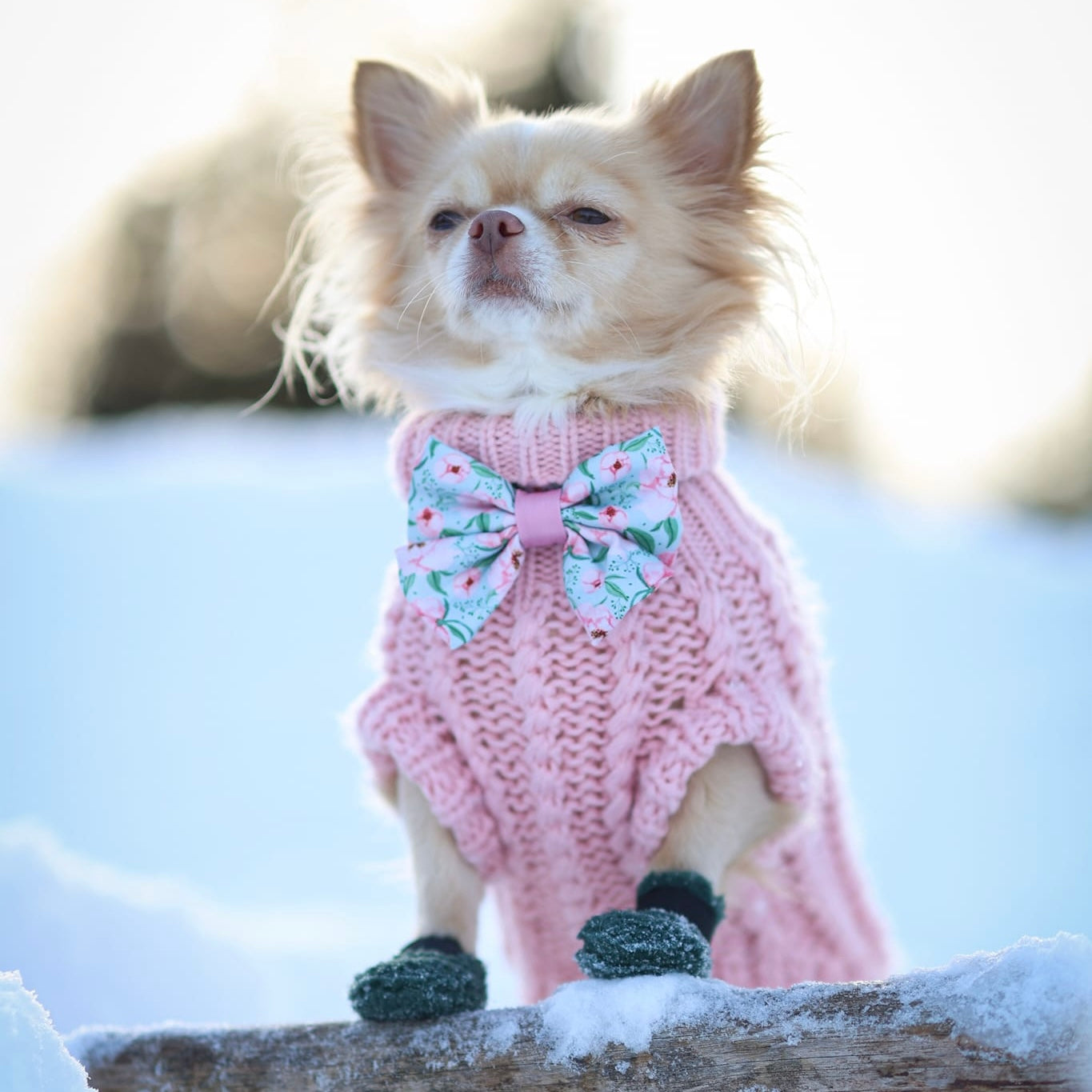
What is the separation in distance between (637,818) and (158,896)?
4.00ft

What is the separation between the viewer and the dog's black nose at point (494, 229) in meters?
1.98

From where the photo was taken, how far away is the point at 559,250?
6.61 feet

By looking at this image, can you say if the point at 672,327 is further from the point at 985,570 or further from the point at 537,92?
the point at 537,92

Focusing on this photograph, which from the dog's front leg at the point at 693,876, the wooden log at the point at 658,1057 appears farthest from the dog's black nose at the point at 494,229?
the wooden log at the point at 658,1057

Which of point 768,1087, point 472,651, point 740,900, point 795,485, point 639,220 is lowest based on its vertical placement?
point 768,1087

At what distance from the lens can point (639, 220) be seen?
2139mm

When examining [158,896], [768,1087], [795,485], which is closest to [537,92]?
[795,485]

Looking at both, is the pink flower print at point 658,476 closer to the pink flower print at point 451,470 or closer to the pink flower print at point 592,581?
the pink flower print at point 592,581

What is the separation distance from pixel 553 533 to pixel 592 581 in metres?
0.13

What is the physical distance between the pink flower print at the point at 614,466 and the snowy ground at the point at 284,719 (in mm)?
860

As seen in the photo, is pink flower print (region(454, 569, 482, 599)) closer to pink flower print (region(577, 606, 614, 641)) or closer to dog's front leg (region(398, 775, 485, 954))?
pink flower print (region(577, 606, 614, 641))

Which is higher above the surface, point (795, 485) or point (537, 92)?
point (537, 92)

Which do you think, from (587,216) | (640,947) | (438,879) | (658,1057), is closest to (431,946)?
(438,879)

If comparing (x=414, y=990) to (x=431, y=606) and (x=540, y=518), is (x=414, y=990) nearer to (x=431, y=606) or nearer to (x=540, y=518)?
(x=431, y=606)
